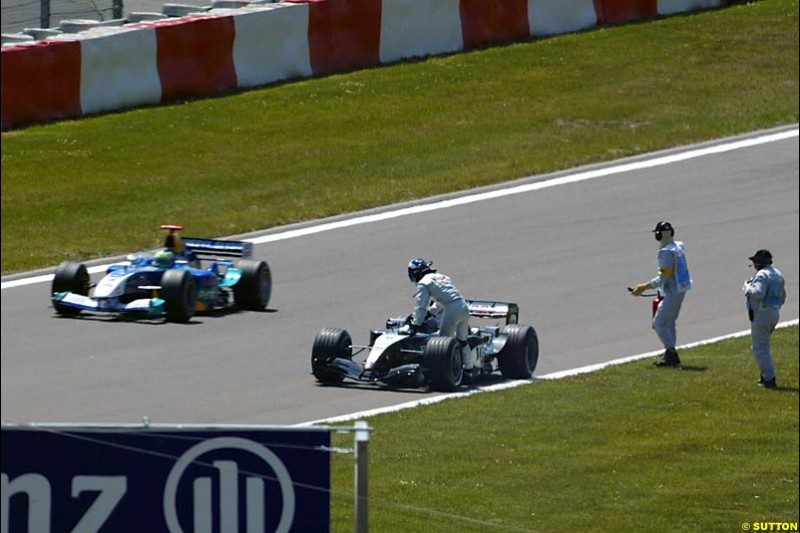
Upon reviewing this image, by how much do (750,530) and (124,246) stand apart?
7704mm

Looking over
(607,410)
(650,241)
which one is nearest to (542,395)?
(607,410)

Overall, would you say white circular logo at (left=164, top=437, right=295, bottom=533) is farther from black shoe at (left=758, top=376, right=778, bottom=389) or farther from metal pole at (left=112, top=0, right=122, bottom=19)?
metal pole at (left=112, top=0, right=122, bottom=19)

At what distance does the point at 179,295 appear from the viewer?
43.0ft

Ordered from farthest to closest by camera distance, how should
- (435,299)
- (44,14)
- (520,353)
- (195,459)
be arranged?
(44,14) < (520,353) < (435,299) < (195,459)

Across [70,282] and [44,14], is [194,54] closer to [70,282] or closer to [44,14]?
[44,14]

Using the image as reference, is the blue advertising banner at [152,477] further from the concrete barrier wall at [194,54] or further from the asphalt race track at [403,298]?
the concrete barrier wall at [194,54]

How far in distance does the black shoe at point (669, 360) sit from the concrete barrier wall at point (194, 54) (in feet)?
15.8

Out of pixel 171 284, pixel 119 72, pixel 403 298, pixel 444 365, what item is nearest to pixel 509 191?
pixel 171 284

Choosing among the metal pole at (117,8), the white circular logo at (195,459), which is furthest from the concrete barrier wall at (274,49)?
the white circular logo at (195,459)

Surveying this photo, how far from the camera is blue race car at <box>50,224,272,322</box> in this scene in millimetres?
12711

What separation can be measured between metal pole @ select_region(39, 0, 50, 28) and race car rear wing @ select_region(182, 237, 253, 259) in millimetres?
3812

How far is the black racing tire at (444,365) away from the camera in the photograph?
9922mm

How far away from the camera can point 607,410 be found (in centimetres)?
1241

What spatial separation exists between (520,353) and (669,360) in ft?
5.59
